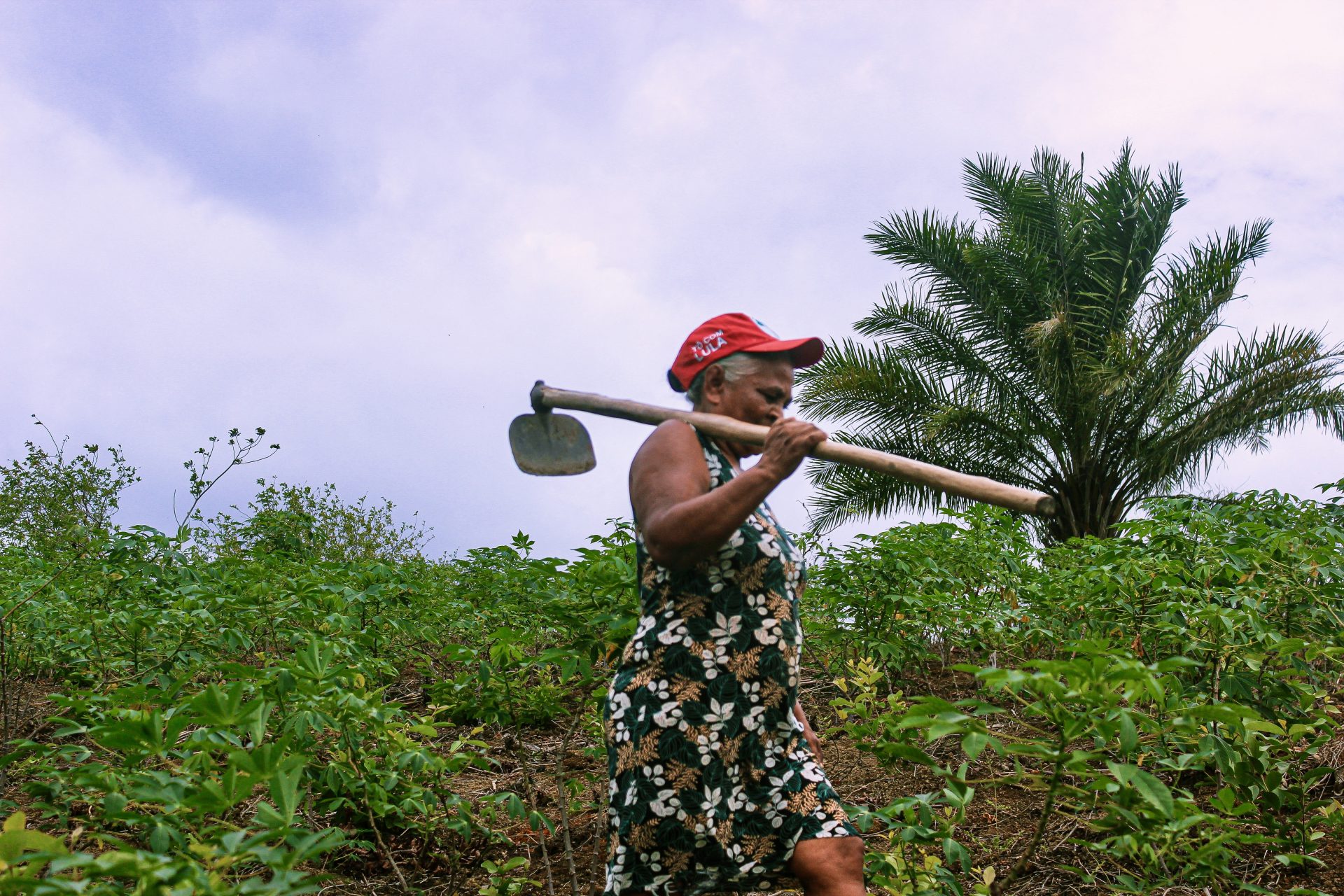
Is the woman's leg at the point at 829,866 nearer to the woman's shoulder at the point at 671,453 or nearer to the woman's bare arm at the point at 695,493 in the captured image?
the woman's bare arm at the point at 695,493

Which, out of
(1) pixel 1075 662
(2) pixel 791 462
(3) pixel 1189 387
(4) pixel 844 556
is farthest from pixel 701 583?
(3) pixel 1189 387

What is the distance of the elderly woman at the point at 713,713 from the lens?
6.40 ft

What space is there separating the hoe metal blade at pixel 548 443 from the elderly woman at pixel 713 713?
0.76m

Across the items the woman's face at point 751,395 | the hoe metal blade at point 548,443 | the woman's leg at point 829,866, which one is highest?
the hoe metal blade at point 548,443

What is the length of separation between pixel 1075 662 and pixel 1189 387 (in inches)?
483

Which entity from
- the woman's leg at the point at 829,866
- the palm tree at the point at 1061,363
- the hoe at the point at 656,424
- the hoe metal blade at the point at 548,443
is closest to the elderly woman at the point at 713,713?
the woman's leg at the point at 829,866

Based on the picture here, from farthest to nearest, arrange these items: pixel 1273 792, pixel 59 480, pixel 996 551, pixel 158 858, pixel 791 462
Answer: pixel 59 480 → pixel 996 551 → pixel 1273 792 → pixel 791 462 → pixel 158 858

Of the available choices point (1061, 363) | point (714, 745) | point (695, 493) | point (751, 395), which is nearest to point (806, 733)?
point (714, 745)

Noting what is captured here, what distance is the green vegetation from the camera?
70.6 inches

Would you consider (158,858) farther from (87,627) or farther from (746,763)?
(87,627)

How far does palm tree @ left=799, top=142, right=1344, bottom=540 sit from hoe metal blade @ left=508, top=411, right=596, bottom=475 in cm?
966

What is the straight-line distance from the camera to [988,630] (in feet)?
13.0

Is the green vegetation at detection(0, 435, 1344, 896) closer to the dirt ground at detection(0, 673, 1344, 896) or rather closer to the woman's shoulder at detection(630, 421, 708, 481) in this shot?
the dirt ground at detection(0, 673, 1344, 896)

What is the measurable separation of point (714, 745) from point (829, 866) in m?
0.31
